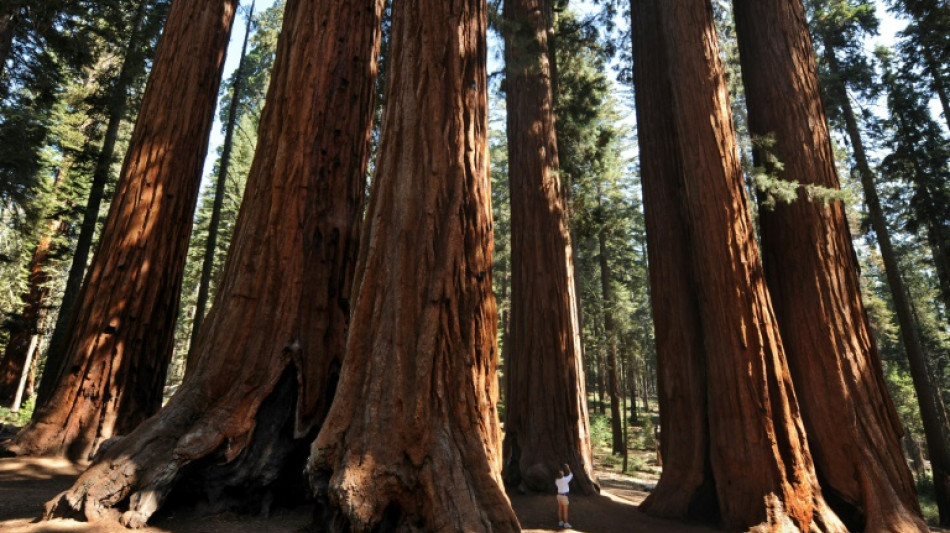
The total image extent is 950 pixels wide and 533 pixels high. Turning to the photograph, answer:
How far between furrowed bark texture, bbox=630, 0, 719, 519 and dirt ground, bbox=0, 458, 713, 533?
1.77 ft

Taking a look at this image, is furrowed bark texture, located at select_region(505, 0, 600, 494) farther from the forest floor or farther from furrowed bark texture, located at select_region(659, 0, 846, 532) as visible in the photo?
furrowed bark texture, located at select_region(659, 0, 846, 532)

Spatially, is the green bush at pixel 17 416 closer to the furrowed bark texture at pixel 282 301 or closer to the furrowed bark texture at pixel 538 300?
the furrowed bark texture at pixel 282 301

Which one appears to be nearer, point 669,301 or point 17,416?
point 669,301

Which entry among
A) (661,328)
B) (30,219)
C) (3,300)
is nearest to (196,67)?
(661,328)

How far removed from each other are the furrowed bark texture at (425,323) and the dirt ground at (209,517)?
97 centimetres

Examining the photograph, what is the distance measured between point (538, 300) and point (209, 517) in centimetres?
603

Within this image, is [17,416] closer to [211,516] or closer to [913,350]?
[211,516]

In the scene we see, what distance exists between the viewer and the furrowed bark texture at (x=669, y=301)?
21.6 feet

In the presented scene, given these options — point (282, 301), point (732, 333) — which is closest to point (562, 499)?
point (732, 333)

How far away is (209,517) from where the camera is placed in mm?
3924

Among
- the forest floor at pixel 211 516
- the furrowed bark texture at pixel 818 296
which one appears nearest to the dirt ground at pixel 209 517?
the forest floor at pixel 211 516

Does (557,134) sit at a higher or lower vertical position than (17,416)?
higher

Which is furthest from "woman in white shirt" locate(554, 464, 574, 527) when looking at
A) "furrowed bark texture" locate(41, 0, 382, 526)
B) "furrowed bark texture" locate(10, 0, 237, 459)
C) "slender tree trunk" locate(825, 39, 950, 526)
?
"slender tree trunk" locate(825, 39, 950, 526)

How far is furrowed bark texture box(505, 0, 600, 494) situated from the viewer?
8.12m
